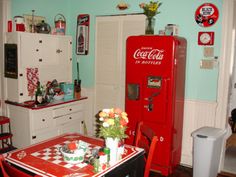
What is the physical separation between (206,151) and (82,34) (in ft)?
8.87

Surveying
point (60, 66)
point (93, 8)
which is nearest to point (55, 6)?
point (93, 8)

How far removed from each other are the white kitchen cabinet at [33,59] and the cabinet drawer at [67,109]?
437 millimetres

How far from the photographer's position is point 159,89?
10.2 feet

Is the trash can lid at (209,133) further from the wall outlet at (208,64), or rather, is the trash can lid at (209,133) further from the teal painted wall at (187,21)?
the wall outlet at (208,64)

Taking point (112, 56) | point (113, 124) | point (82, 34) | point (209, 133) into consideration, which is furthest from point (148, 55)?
point (82, 34)

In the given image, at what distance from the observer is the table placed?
172 cm

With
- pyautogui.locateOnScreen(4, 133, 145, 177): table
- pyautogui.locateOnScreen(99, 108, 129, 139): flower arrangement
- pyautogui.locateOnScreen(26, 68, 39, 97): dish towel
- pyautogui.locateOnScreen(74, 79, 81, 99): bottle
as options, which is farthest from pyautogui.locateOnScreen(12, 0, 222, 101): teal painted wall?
pyautogui.locateOnScreen(99, 108, 129, 139): flower arrangement

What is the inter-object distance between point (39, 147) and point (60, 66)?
6.96 ft

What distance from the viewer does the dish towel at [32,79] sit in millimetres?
3597

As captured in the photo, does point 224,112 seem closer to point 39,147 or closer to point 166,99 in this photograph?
point 166,99

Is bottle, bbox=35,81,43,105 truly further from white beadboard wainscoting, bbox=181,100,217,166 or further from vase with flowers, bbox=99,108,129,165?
white beadboard wainscoting, bbox=181,100,217,166

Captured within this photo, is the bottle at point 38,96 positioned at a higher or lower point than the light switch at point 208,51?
lower

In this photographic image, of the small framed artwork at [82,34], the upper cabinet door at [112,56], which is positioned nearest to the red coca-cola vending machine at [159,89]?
the upper cabinet door at [112,56]

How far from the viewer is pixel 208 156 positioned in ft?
9.77
